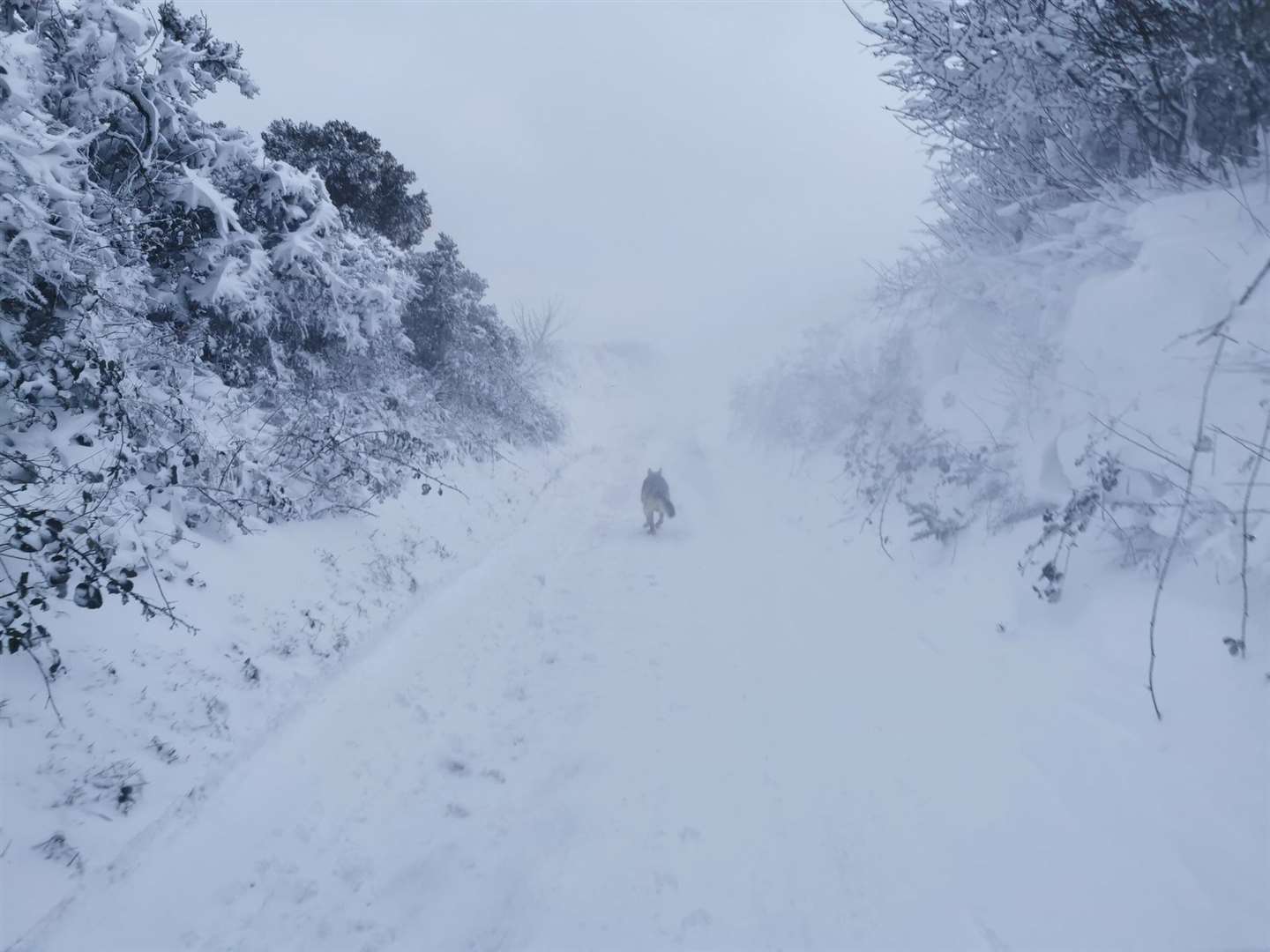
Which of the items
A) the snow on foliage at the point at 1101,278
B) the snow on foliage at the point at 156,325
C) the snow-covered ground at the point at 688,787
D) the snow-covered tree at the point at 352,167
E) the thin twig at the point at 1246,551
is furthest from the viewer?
the snow-covered tree at the point at 352,167

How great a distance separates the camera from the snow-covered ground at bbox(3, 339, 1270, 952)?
2840 millimetres

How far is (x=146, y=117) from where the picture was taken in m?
6.82

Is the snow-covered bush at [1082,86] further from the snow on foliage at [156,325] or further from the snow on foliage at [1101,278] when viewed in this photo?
the snow on foliage at [156,325]

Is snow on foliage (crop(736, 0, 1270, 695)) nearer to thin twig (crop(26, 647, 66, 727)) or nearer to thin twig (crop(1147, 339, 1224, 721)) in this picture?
thin twig (crop(1147, 339, 1224, 721))

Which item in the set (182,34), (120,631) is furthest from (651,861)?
(182,34)

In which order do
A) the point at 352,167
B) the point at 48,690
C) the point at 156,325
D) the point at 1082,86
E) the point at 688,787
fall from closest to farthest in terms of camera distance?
the point at 48,690, the point at 688,787, the point at 1082,86, the point at 156,325, the point at 352,167

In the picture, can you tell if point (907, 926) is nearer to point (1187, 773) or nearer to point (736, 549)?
point (1187, 773)

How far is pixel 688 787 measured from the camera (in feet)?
12.9

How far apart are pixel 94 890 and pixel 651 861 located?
282 cm

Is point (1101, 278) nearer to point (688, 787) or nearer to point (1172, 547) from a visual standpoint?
point (1172, 547)

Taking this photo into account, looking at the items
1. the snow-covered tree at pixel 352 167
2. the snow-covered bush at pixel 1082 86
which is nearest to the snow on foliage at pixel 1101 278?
the snow-covered bush at pixel 1082 86

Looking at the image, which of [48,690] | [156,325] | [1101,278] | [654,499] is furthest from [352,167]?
[1101,278]

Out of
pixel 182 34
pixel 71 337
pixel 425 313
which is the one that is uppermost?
pixel 182 34

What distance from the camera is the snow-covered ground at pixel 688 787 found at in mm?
2840
